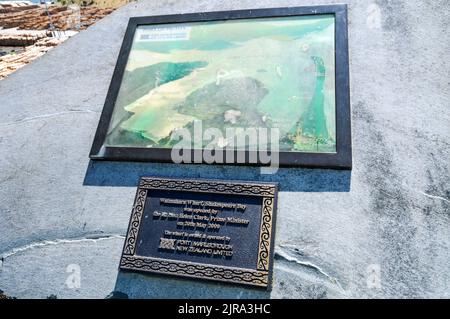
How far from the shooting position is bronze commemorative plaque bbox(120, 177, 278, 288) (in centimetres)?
230

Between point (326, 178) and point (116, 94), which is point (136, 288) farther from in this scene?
point (116, 94)

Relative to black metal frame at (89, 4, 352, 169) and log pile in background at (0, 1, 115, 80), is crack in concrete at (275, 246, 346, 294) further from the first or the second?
log pile in background at (0, 1, 115, 80)

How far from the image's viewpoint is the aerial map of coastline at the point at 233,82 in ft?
8.90

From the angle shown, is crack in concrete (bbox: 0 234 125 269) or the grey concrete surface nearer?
the grey concrete surface

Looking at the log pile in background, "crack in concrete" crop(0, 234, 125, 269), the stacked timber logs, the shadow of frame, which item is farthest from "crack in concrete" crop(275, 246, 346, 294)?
the stacked timber logs

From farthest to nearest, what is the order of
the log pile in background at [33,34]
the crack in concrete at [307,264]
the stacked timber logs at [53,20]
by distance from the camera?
the stacked timber logs at [53,20] < the log pile in background at [33,34] < the crack in concrete at [307,264]

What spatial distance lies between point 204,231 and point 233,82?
52.1 inches

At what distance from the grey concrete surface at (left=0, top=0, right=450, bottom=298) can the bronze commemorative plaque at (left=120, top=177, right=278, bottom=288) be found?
0.09 meters

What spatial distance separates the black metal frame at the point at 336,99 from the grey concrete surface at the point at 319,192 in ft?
0.32

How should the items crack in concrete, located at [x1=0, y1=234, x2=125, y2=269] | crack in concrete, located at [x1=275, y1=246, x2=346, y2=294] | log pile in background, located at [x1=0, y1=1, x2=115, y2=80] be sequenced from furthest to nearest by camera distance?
log pile in background, located at [x1=0, y1=1, x2=115, y2=80]
crack in concrete, located at [x1=0, y1=234, x2=125, y2=269]
crack in concrete, located at [x1=275, y1=246, x2=346, y2=294]

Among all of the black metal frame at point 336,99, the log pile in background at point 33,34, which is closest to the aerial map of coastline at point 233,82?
the black metal frame at point 336,99

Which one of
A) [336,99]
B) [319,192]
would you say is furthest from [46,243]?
[336,99]

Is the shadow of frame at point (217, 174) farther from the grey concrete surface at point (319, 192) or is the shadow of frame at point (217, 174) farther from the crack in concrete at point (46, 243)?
the crack in concrete at point (46, 243)

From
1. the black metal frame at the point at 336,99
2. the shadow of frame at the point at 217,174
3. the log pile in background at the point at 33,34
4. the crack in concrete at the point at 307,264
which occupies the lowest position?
the crack in concrete at the point at 307,264
